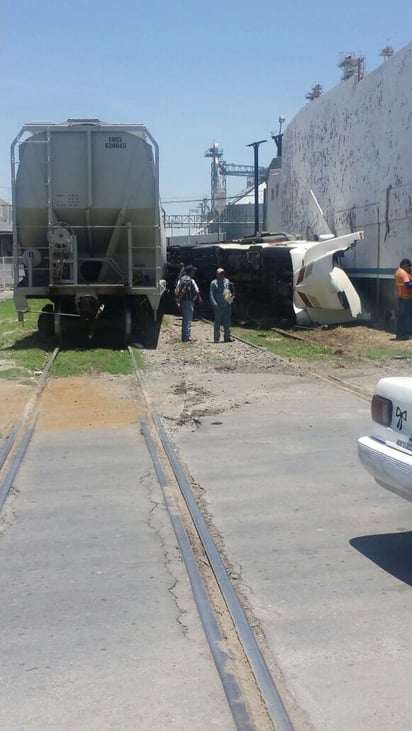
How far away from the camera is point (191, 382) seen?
13930mm

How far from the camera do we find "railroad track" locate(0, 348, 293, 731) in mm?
3971

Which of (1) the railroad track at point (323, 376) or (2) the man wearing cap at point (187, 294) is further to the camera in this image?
(2) the man wearing cap at point (187, 294)

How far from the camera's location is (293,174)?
33.6 m

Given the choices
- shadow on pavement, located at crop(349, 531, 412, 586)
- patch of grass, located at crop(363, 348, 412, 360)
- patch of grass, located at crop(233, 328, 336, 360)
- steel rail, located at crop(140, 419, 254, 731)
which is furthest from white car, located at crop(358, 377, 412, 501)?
patch of grass, located at crop(233, 328, 336, 360)

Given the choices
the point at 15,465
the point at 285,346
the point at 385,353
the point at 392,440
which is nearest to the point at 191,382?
the point at 385,353

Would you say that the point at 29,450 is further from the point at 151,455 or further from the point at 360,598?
the point at 360,598

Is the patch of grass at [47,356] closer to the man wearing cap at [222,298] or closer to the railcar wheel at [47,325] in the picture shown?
the railcar wheel at [47,325]

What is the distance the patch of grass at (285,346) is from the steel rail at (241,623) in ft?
29.0

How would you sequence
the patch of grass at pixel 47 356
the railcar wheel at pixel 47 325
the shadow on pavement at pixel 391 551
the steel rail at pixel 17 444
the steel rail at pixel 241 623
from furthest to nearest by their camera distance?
the railcar wheel at pixel 47 325 → the patch of grass at pixel 47 356 → the steel rail at pixel 17 444 → the shadow on pavement at pixel 391 551 → the steel rail at pixel 241 623

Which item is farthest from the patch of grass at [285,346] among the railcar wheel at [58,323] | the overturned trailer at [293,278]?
the railcar wheel at [58,323]

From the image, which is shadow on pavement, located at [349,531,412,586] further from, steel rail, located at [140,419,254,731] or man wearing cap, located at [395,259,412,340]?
man wearing cap, located at [395,259,412,340]

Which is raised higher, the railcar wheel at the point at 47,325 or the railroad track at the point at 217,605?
the railcar wheel at the point at 47,325

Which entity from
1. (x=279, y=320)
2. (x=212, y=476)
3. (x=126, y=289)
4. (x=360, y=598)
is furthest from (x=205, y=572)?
(x=279, y=320)

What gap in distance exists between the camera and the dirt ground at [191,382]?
11.5m
